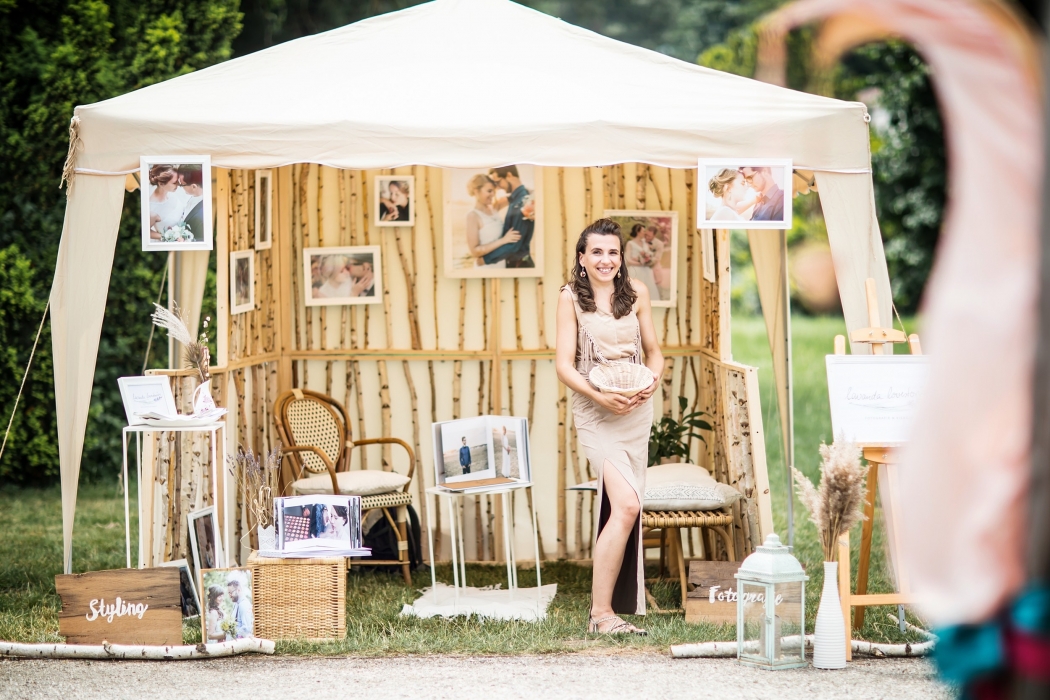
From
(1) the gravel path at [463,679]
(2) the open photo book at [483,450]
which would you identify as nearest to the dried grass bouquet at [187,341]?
(2) the open photo book at [483,450]

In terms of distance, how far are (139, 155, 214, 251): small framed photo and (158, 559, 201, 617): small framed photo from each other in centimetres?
139

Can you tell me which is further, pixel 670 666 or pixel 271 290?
pixel 271 290

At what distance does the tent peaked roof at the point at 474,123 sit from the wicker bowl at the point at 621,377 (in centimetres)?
88

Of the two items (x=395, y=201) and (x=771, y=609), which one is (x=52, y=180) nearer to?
(x=395, y=201)

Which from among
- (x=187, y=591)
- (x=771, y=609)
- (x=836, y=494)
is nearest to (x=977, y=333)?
(x=836, y=494)

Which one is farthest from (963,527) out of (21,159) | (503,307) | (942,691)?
(21,159)

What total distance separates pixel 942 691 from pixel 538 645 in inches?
60.5

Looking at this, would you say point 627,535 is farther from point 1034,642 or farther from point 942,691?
point 1034,642

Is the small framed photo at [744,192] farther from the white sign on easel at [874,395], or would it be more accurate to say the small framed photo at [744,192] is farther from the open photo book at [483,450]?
the open photo book at [483,450]

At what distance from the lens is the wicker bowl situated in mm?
5094

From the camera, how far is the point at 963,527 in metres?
1.55

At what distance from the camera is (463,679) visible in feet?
14.3

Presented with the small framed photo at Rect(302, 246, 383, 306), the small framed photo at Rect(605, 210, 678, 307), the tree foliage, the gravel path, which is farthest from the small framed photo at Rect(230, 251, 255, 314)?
the tree foliage

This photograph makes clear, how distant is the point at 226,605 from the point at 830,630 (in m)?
2.32
